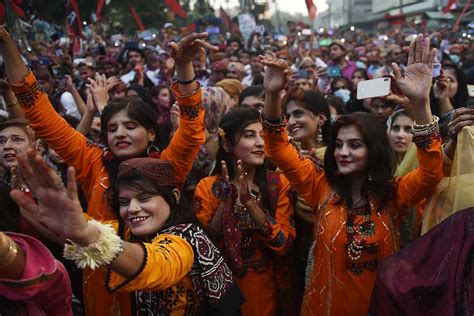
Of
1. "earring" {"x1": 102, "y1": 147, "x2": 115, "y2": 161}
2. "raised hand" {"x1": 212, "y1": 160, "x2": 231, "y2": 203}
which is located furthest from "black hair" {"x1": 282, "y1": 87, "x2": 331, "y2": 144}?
"earring" {"x1": 102, "y1": 147, "x2": 115, "y2": 161}

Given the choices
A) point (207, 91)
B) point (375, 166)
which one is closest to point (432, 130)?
point (375, 166)

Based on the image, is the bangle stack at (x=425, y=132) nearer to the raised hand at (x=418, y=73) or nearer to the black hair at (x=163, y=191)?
the raised hand at (x=418, y=73)

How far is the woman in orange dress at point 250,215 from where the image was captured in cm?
242

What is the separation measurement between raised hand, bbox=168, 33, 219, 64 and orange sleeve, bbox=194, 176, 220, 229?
0.71 meters

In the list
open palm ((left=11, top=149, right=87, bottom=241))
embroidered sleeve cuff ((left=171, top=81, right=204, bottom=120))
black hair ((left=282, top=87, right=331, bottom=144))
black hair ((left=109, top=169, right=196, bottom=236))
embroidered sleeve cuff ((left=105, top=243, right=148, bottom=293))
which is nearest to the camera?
open palm ((left=11, top=149, right=87, bottom=241))

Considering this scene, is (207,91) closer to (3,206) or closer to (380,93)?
(380,93)

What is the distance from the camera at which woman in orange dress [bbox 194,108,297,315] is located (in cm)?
242

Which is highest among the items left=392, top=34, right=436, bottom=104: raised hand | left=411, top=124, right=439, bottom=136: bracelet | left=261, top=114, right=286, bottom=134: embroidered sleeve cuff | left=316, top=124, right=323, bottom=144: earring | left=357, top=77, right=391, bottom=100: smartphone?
left=392, top=34, right=436, bottom=104: raised hand

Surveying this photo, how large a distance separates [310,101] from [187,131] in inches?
42.5

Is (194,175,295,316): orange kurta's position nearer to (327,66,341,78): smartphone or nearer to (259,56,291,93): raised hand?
(259,56,291,93): raised hand

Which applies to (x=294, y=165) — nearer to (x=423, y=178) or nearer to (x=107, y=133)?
(x=423, y=178)

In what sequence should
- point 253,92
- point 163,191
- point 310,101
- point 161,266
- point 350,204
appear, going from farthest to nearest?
1. point 253,92
2. point 310,101
3. point 350,204
4. point 163,191
5. point 161,266

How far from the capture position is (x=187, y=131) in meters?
2.43

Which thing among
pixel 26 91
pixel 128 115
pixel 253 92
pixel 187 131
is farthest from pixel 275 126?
pixel 253 92
